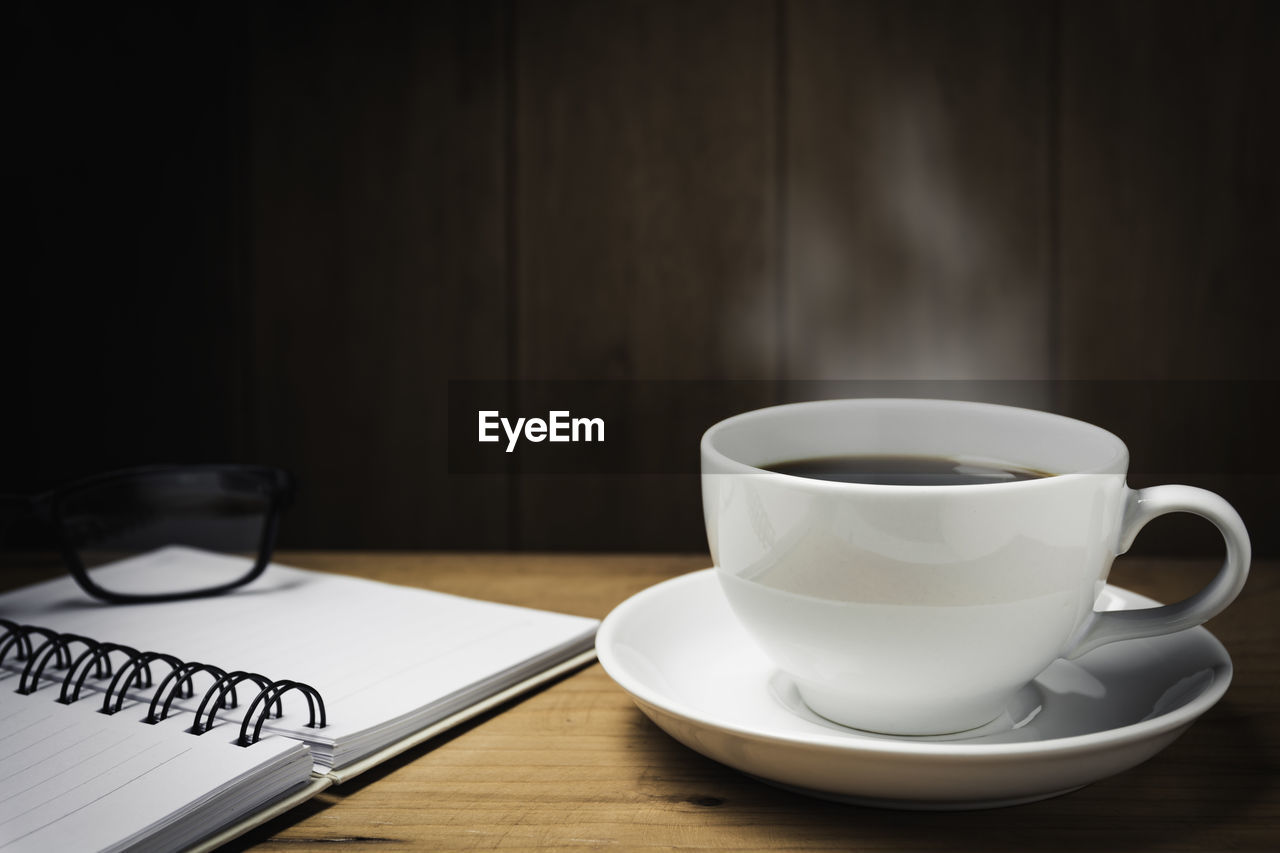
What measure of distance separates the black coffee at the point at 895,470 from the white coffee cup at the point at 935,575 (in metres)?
0.03

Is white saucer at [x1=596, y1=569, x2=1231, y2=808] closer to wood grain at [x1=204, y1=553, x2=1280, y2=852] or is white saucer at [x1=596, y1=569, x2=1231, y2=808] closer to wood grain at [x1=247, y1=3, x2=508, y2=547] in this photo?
wood grain at [x1=204, y1=553, x2=1280, y2=852]

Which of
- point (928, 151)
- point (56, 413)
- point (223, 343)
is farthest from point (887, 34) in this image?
point (56, 413)

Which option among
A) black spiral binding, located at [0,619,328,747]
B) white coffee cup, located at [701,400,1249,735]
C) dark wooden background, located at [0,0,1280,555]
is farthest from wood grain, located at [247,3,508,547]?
white coffee cup, located at [701,400,1249,735]

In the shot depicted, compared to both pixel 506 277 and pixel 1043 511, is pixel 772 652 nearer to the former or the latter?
pixel 1043 511

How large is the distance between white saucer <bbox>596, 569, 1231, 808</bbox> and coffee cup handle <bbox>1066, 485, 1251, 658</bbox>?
0.08 feet

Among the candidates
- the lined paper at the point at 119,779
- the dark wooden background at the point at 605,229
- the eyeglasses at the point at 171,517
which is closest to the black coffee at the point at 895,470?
the lined paper at the point at 119,779

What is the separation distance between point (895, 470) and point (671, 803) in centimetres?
19

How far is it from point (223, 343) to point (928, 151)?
98cm

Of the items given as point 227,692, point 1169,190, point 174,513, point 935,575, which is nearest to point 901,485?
point 935,575

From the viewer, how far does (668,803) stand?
37cm

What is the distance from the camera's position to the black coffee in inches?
17.1

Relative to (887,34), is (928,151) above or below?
below

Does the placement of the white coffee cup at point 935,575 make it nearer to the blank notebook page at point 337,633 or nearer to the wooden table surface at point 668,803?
the wooden table surface at point 668,803

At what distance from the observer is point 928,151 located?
1.22 m
